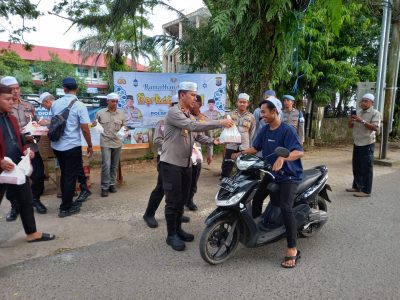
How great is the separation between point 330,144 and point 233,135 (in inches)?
404

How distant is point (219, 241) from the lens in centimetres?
354

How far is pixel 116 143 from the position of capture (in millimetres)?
6016

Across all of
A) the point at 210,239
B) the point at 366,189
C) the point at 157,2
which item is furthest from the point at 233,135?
the point at 157,2

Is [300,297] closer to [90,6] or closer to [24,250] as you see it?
[24,250]

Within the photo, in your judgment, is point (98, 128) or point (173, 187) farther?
point (98, 128)

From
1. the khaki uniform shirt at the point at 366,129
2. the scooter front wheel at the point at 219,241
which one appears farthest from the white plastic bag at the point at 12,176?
the khaki uniform shirt at the point at 366,129

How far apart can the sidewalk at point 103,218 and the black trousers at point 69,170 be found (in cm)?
30

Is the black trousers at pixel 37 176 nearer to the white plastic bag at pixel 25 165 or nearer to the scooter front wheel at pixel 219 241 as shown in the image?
the white plastic bag at pixel 25 165

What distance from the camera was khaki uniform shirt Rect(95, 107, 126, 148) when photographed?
5938 millimetres

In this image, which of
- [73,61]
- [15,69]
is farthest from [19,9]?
[73,61]

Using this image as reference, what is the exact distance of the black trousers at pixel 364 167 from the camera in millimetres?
5952

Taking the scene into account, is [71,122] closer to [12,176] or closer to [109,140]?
[109,140]

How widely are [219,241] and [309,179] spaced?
1.26 m

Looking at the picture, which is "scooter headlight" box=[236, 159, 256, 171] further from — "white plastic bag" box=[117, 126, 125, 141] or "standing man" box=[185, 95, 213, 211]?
"white plastic bag" box=[117, 126, 125, 141]
